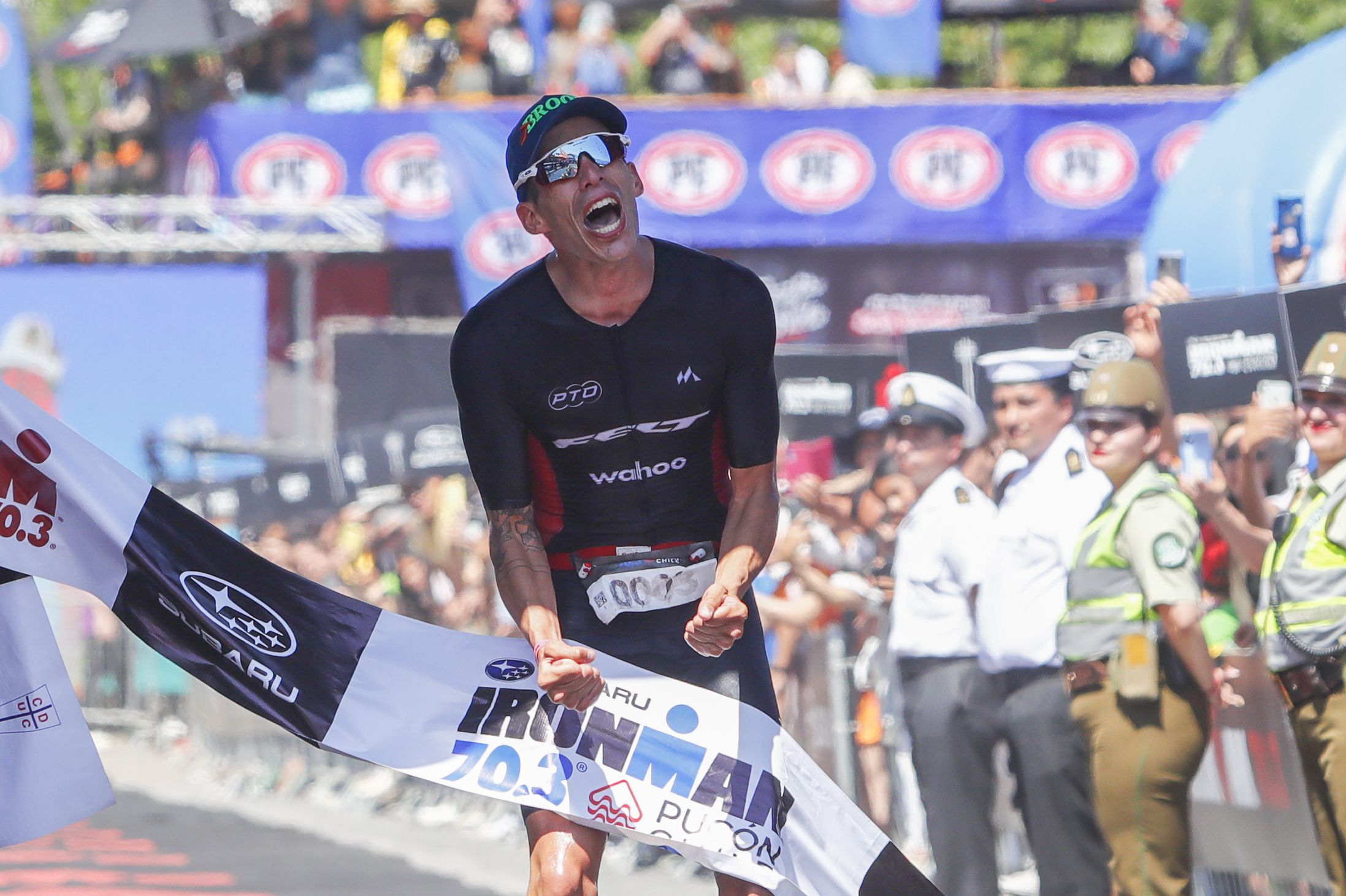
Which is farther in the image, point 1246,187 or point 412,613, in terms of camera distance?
point 412,613

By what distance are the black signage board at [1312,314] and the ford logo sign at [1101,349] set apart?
787 mm

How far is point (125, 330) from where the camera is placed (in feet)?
63.8

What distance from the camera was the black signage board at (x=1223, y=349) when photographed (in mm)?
6859

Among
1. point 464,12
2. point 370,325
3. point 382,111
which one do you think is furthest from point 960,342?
point 464,12

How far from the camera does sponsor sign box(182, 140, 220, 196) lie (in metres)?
19.4

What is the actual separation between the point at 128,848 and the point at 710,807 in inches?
311

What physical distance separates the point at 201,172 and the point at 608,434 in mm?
16119

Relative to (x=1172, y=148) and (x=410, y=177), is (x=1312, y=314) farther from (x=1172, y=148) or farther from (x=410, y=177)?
(x=410, y=177)

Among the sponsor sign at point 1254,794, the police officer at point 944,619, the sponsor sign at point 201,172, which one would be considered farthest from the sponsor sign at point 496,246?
the sponsor sign at point 1254,794

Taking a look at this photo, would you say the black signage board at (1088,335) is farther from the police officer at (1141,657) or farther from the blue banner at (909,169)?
the blue banner at (909,169)

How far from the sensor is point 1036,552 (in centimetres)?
770

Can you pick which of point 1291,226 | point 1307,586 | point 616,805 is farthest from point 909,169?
point 616,805

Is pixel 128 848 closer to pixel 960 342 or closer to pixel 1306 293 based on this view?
pixel 960 342

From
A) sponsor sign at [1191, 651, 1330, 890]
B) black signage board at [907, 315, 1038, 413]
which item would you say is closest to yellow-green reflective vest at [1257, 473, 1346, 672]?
sponsor sign at [1191, 651, 1330, 890]
